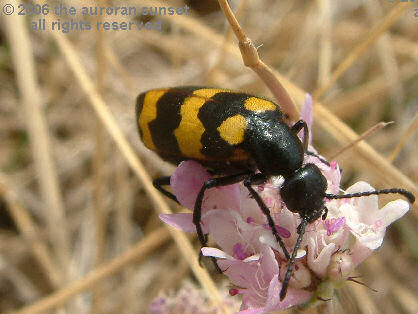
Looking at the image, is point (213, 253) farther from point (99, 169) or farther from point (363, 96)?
point (363, 96)

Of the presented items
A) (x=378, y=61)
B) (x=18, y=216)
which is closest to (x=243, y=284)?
(x=18, y=216)

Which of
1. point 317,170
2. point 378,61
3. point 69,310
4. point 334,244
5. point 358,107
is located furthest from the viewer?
point 378,61

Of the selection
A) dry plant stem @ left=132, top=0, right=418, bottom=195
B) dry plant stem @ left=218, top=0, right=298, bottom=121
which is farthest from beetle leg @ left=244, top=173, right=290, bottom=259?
dry plant stem @ left=132, top=0, right=418, bottom=195

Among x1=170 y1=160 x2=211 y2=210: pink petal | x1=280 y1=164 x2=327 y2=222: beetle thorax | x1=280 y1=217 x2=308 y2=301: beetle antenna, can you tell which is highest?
x1=170 y1=160 x2=211 y2=210: pink petal

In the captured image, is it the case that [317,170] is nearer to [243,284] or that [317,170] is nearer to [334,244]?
[334,244]

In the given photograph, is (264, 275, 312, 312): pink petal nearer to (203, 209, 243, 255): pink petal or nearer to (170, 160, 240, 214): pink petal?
(203, 209, 243, 255): pink petal
